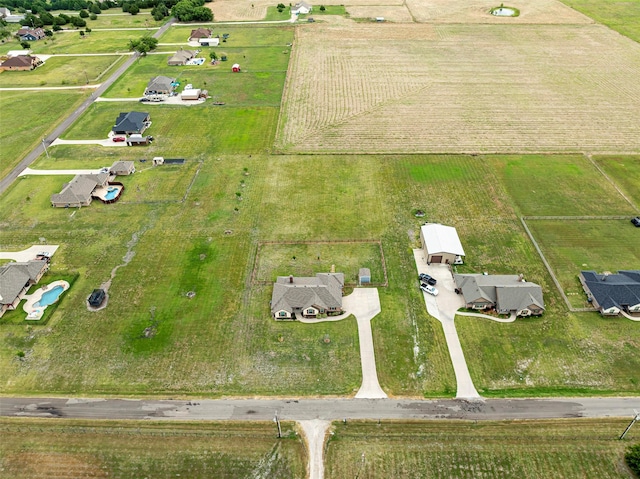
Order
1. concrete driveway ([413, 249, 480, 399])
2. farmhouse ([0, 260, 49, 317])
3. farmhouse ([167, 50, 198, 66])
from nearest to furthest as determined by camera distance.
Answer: concrete driveway ([413, 249, 480, 399])
farmhouse ([0, 260, 49, 317])
farmhouse ([167, 50, 198, 66])

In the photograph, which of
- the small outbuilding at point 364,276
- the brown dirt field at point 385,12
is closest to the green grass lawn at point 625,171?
the small outbuilding at point 364,276

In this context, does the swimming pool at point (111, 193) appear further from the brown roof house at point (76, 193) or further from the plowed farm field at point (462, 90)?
the plowed farm field at point (462, 90)

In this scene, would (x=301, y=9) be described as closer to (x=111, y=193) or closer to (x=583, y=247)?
(x=111, y=193)

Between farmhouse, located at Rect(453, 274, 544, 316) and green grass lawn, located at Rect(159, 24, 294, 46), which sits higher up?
green grass lawn, located at Rect(159, 24, 294, 46)

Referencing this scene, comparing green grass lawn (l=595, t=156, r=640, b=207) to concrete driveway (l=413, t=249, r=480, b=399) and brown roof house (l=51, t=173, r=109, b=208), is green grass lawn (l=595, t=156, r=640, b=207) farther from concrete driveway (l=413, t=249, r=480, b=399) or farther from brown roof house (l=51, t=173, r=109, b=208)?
brown roof house (l=51, t=173, r=109, b=208)

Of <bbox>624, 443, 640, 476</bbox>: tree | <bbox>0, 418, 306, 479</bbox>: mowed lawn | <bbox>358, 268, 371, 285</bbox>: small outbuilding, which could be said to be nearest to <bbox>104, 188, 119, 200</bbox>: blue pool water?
<bbox>0, 418, 306, 479</bbox>: mowed lawn
